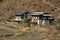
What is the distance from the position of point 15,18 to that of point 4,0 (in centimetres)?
397

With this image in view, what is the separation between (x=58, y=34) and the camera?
43.1 ft

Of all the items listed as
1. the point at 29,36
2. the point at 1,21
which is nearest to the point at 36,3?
the point at 1,21

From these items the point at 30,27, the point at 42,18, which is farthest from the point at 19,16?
the point at 30,27

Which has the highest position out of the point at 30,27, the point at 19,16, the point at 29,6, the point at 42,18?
the point at 29,6

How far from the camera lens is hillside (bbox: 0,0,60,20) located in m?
18.2

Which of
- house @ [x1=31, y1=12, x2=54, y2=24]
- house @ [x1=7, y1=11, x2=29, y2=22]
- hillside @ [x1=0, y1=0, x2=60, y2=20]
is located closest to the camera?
house @ [x1=31, y1=12, x2=54, y2=24]

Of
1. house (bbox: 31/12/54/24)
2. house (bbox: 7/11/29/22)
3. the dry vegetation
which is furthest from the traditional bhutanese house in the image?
house (bbox: 31/12/54/24)

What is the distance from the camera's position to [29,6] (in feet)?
61.9

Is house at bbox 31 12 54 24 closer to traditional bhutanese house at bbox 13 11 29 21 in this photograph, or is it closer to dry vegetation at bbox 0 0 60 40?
dry vegetation at bbox 0 0 60 40

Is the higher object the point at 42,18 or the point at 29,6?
the point at 29,6

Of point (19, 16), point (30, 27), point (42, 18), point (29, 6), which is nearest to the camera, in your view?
point (30, 27)

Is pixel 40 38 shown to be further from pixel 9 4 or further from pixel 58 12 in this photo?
pixel 9 4

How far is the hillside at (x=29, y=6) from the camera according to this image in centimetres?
1822

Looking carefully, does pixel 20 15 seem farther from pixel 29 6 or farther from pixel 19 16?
pixel 29 6
